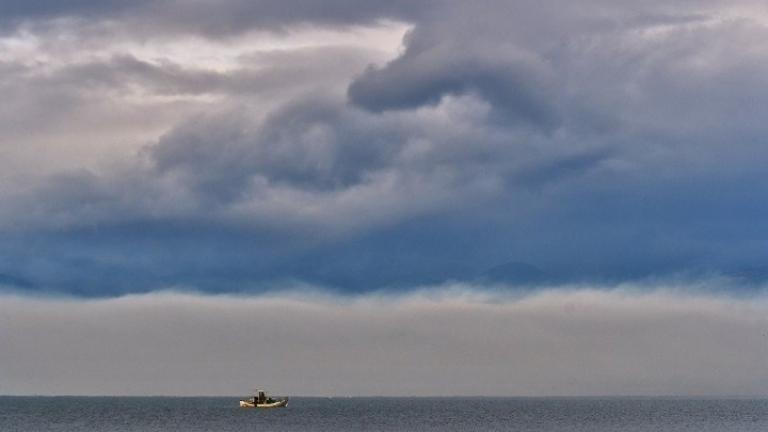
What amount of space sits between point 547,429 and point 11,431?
87.8 metres

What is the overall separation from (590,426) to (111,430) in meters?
81.6

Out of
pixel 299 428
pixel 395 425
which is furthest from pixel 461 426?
pixel 299 428

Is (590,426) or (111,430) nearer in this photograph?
(111,430)

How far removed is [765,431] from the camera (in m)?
168

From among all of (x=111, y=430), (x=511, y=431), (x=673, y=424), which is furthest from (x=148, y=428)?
(x=673, y=424)

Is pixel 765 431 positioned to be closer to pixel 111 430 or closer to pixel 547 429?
pixel 547 429

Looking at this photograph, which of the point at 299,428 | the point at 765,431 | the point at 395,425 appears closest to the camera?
the point at 765,431

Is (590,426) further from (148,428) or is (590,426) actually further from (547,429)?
(148,428)

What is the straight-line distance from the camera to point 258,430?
16925 cm

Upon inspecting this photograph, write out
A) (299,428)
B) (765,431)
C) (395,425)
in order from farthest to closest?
(395,425), (299,428), (765,431)

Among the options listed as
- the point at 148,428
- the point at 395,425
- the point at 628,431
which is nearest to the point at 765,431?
the point at 628,431

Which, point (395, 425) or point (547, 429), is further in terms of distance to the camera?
point (395, 425)

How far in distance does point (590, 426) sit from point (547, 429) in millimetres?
14446

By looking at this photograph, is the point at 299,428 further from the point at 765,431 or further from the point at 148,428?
the point at 765,431
